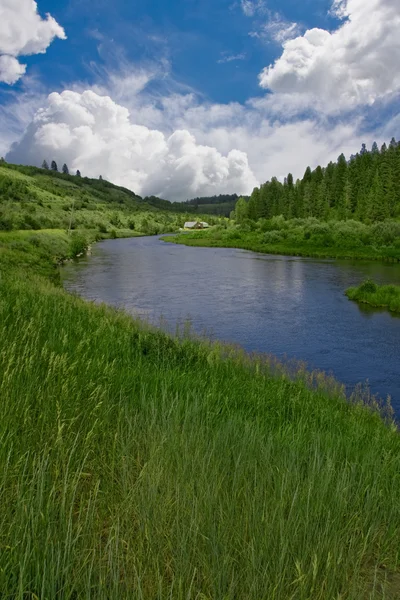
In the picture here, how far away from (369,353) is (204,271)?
92.8 feet

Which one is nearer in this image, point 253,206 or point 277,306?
point 277,306

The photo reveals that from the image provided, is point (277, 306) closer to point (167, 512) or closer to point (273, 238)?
point (167, 512)

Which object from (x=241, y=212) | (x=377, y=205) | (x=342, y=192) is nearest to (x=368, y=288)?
(x=377, y=205)

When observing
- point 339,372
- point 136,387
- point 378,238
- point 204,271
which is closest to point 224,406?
point 136,387

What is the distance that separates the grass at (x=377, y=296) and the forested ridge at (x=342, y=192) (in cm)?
6214

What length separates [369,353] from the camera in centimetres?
1752

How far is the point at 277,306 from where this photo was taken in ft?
87.6

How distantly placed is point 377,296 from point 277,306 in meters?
6.67

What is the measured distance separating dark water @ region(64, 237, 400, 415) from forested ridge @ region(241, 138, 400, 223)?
148 feet

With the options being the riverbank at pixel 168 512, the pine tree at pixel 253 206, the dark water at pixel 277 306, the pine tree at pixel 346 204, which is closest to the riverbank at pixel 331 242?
the dark water at pixel 277 306

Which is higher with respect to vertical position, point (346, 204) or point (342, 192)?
point (342, 192)

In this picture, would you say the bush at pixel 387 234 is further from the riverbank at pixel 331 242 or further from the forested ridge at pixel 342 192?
the forested ridge at pixel 342 192

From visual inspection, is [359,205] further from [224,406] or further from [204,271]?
[224,406]

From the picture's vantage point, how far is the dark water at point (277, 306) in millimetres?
17125
